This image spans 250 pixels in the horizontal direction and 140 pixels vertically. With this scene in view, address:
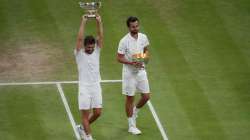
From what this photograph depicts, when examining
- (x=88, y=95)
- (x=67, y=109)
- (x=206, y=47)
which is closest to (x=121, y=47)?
(x=88, y=95)

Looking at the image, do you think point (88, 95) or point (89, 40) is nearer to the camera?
point (89, 40)

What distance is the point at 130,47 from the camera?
18547 millimetres

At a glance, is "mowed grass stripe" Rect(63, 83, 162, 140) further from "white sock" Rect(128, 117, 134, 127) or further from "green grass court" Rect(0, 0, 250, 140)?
"white sock" Rect(128, 117, 134, 127)

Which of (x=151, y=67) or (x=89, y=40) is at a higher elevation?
(x=89, y=40)

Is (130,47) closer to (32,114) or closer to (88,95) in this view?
(88,95)

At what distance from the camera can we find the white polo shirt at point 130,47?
18.5 metres

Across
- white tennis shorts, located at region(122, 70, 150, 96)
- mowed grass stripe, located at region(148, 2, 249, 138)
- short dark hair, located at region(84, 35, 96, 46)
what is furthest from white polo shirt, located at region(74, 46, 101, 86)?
mowed grass stripe, located at region(148, 2, 249, 138)

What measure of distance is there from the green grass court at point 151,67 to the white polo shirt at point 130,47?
1.58m

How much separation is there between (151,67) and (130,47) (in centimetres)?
407

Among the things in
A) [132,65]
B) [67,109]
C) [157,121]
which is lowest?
[157,121]

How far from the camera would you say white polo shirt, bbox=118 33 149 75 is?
18516mm

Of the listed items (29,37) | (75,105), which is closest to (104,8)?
(29,37)

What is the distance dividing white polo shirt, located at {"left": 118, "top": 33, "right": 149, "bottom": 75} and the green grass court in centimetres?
158

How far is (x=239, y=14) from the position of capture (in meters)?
25.7
